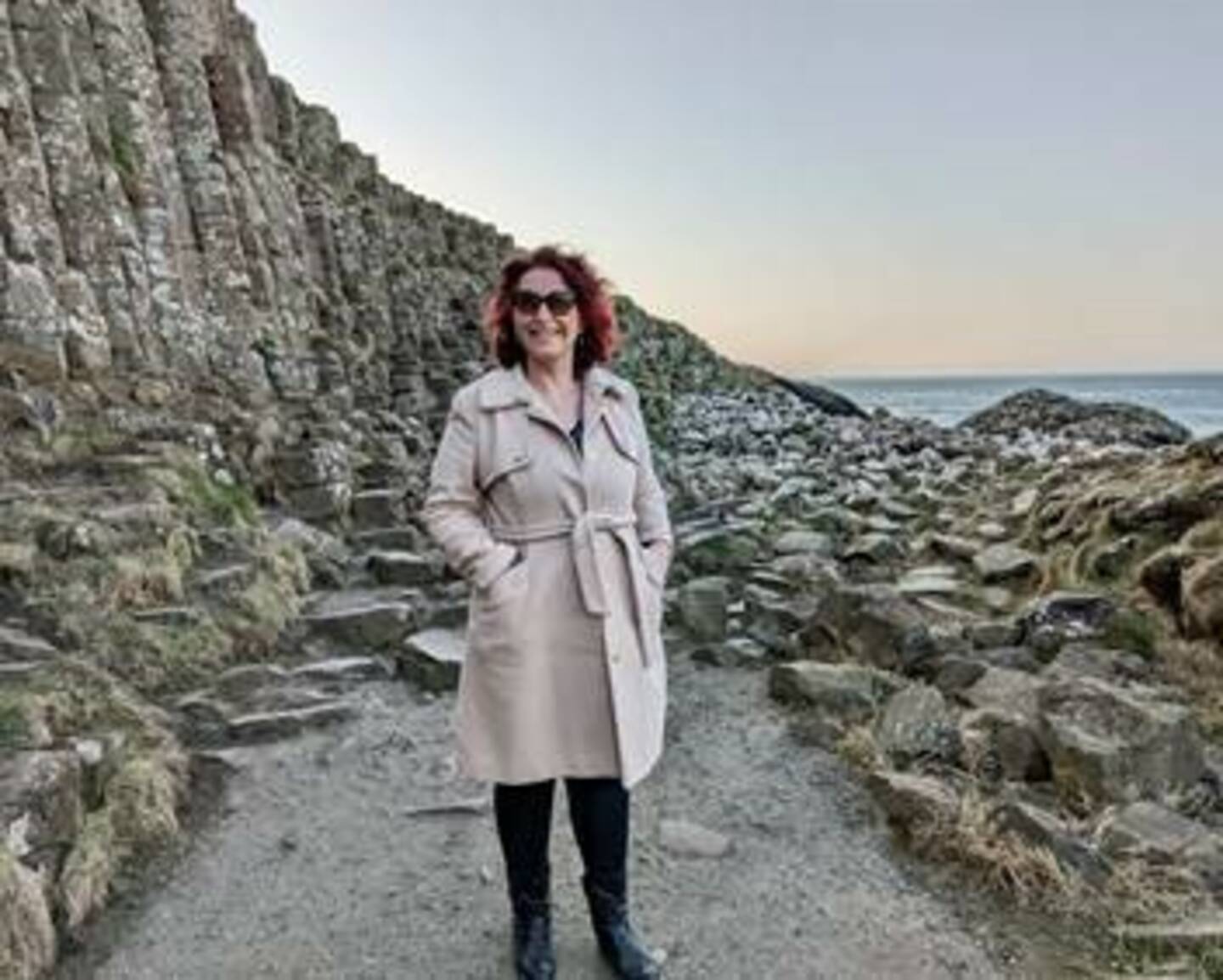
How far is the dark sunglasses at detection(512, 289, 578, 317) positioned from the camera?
4.47 meters

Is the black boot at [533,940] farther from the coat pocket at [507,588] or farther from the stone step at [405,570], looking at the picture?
the stone step at [405,570]

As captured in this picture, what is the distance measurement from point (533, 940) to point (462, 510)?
5.46 feet

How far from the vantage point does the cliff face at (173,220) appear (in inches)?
548

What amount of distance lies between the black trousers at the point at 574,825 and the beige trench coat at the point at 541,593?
180 millimetres

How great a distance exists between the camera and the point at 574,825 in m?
4.70

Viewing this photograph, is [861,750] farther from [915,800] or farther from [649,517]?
[649,517]

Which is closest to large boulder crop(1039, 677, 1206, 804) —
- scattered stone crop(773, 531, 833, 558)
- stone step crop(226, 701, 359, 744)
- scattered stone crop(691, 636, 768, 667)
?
scattered stone crop(691, 636, 768, 667)

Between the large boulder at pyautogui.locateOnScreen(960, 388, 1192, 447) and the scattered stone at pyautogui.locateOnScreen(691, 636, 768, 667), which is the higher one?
the scattered stone at pyautogui.locateOnScreen(691, 636, 768, 667)

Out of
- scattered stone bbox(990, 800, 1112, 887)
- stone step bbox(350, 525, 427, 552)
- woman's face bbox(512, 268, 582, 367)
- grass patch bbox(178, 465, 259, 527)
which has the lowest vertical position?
stone step bbox(350, 525, 427, 552)

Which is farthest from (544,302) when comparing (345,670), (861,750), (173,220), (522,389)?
(173,220)

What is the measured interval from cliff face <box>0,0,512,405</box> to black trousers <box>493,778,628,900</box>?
32.4ft

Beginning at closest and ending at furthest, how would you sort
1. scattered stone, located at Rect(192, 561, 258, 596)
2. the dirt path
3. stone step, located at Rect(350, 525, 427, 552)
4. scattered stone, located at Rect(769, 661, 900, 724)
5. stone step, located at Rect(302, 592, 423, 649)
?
the dirt path, scattered stone, located at Rect(769, 661, 900, 724), scattered stone, located at Rect(192, 561, 258, 596), stone step, located at Rect(302, 592, 423, 649), stone step, located at Rect(350, 525, 427, 552)

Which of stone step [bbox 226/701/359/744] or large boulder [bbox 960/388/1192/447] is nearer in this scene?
stone step [bbox 226/701/359/744]

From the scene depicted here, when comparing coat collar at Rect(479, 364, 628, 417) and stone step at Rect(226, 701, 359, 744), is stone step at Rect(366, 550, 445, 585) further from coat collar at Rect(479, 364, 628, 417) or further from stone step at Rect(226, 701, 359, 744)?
coat collar at Rect(479, 364, 628, 417)
